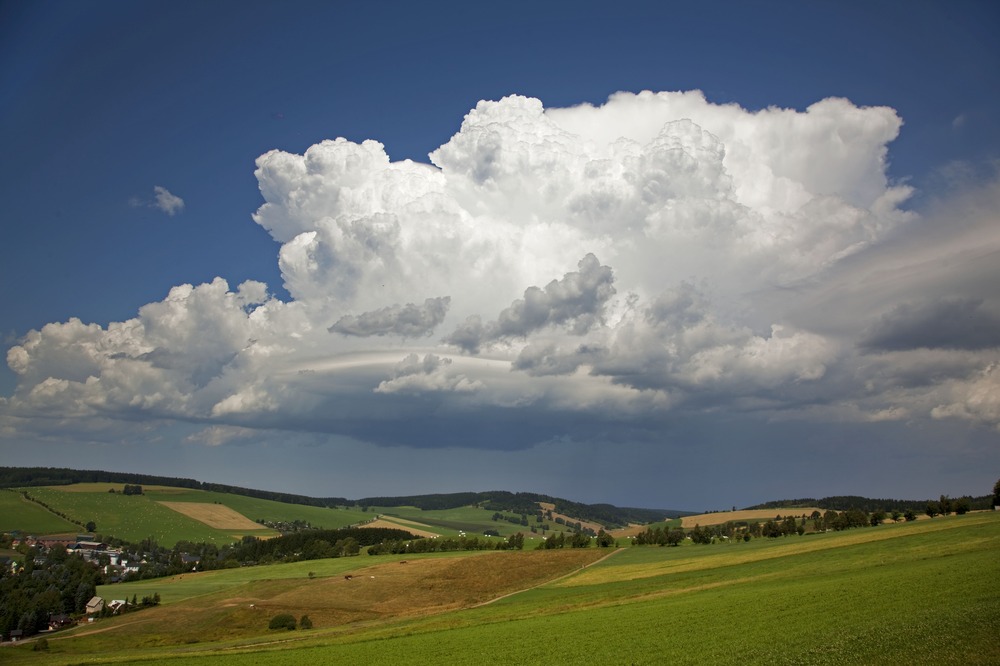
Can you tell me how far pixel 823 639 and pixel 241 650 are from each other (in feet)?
156

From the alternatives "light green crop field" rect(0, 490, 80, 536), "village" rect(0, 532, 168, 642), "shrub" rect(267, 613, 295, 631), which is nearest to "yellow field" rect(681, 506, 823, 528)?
"shrub" rect(267, 613, 295, 631)

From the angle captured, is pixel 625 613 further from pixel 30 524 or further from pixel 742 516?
pixel 30 524

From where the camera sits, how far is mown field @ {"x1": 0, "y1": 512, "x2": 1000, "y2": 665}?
103ft

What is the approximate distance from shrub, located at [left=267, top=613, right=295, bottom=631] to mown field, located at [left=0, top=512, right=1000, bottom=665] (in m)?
1.67

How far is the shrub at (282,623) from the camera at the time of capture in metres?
73.8

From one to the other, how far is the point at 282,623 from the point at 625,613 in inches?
1713

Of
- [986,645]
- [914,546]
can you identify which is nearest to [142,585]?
[914,546]

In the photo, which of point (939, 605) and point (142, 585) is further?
point (142, 585)

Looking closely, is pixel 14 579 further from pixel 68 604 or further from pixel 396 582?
pixel 396 582

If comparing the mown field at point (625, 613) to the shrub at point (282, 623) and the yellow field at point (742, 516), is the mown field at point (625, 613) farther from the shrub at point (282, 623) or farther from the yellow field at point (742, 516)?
the yellow field at point (742, 516)

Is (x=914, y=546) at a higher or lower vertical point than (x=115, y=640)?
higher

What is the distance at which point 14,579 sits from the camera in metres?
118

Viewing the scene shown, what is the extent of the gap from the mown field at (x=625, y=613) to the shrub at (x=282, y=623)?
65.6 inches

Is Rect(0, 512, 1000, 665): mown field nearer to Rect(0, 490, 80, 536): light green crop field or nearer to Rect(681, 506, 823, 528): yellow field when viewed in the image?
Rect(681, 506, 823, 528): yellow field
